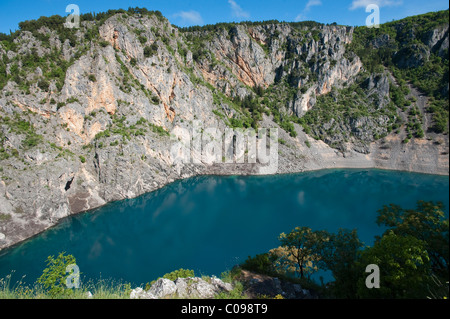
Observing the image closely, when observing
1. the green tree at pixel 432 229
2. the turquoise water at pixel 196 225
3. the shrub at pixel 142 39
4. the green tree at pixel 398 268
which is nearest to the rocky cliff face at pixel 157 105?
the shrub at pixel 142 39

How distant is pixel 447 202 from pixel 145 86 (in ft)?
209

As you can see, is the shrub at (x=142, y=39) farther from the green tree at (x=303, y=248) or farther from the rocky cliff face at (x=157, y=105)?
the green tree at (x=303, y=248)

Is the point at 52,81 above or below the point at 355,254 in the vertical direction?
above

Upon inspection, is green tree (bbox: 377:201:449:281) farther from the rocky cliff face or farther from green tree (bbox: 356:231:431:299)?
the rocky cliff face

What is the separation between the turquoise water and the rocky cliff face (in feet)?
12.8

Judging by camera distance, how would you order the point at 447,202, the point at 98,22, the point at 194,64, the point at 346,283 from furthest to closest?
the point at 194,64
the point at 98,22
the point at 346,283
the point at 447,202

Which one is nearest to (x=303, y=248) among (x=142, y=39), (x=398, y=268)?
(x=398, y=268)

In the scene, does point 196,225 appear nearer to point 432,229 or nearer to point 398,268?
point 398,268

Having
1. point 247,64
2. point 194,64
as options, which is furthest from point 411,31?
point 194,64

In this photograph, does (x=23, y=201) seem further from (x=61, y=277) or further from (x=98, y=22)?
(x=98, y=22)

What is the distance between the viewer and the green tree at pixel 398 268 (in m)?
9.45

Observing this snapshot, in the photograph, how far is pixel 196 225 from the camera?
117ft

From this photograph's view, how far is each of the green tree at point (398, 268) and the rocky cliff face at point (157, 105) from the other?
4642 mm

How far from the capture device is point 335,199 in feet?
137
